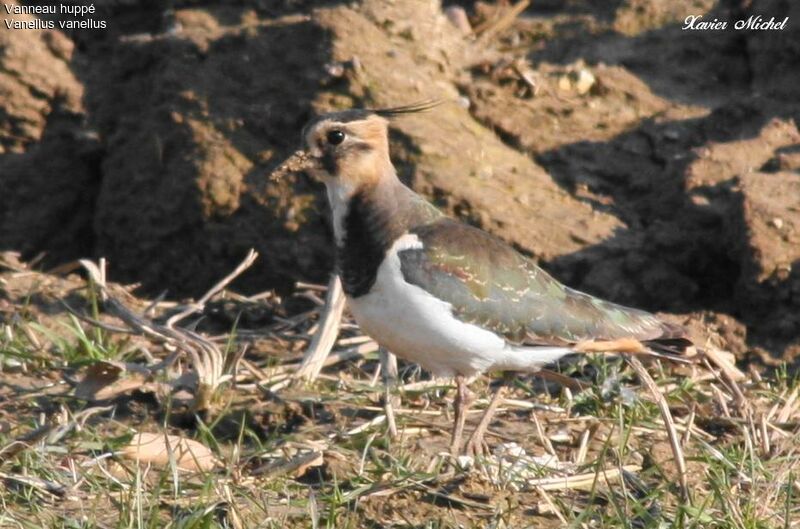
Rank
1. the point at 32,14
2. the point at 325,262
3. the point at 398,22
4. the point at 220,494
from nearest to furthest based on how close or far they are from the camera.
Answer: the point at 220,494 → the point at 325,262 → the point at 398,22 → the point at 32,14

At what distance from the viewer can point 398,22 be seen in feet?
23.7

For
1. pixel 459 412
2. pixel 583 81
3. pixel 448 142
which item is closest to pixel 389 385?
pixel 459 412

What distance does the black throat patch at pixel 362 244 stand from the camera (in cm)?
512

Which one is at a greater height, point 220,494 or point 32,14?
point 32,14

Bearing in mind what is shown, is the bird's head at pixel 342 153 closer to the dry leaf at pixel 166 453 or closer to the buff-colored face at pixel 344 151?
the buff-colored face at pixel 344 151

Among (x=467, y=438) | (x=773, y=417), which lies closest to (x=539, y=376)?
(x=467, y=438)

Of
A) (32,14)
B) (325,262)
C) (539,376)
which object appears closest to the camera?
(539,376)

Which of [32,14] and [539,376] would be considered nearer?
[539,376]

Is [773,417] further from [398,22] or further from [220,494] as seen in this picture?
[398,22]

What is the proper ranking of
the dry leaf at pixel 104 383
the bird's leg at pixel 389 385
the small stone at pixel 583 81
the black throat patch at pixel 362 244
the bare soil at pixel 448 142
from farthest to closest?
the small stone at pixel 583 81, the bare soil at pixel 448 142, the dry leaf at pixel 104 383, the bird's leg at pixel 389 385, the black throat patch at pixel 362 244

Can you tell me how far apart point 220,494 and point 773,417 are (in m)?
2.31

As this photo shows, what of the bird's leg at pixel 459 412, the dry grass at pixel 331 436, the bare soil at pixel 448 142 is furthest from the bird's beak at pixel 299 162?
the bare soil at pixel 448 142

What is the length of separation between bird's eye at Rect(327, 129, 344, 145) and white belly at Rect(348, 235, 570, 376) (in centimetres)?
49

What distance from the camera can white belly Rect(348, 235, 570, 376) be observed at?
498 cm
